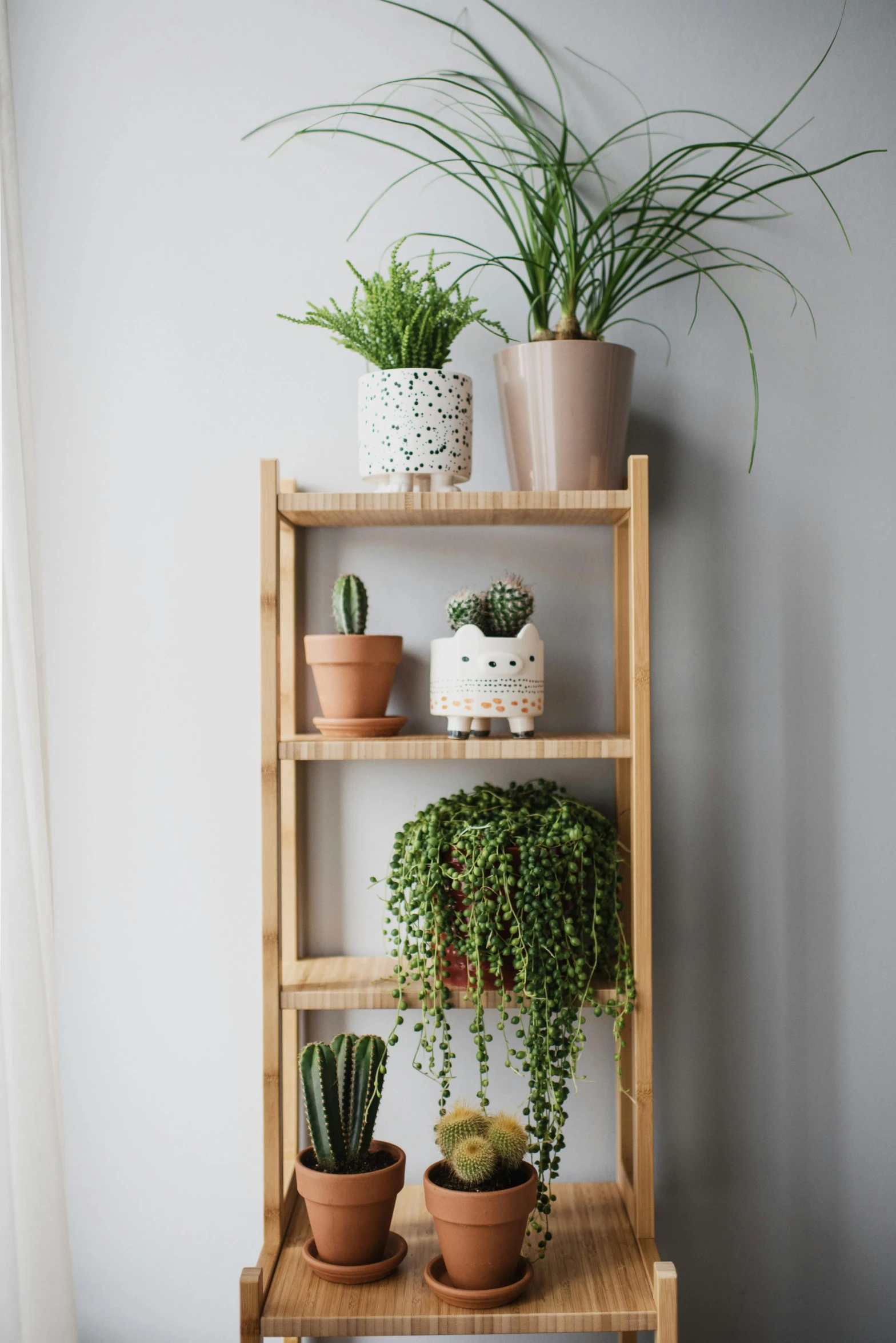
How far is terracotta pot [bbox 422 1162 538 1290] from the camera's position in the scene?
1202 millimetres

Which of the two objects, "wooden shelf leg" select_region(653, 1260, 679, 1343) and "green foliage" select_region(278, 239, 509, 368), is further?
"green foliage" select_region(278, 239, 509, 368)

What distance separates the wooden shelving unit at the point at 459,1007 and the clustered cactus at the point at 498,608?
11 cm

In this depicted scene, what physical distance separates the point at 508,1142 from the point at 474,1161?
6 cm

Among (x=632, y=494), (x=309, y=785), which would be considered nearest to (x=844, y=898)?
(x=632, y=494)

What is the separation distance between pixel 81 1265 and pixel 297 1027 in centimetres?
53

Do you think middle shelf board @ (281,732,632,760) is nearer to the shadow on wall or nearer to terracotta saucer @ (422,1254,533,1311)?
the shadow on wall

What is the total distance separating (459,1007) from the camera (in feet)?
4.27

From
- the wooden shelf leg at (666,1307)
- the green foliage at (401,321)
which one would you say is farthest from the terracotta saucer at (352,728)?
the wooden shelf leg at (666,1307)

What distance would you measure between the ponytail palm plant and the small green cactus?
452 mm

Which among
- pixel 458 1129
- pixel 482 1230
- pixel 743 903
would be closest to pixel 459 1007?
pixel 458 1129

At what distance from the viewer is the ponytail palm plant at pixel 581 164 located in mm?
1493

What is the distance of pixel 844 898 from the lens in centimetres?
153

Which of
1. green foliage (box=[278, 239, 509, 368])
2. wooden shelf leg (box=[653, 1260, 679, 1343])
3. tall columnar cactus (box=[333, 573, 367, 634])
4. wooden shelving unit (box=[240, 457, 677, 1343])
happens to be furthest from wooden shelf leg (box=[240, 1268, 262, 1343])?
green foliage (box=[278, 239, 509, 368])

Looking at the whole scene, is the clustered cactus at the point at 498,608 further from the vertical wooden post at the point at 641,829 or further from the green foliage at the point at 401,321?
the green foliage at the point at 401,321
